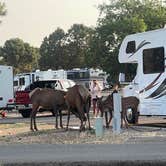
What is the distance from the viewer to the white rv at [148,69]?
20.3 meters

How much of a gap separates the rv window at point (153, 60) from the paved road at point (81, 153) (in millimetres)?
6182

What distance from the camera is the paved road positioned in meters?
12.3

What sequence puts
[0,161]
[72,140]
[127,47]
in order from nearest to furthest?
[0,161], [72,140], [127,47]

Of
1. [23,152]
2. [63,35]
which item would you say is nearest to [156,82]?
[23,152]

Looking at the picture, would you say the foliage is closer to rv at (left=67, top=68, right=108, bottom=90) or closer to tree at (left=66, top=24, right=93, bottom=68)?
tree at (left=66, top=24, right=93, bottom=68)

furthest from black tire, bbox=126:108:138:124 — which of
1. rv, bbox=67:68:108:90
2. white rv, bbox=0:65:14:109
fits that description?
rv, bbox=67:68:108:90

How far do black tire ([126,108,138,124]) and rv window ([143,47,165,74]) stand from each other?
1.62m

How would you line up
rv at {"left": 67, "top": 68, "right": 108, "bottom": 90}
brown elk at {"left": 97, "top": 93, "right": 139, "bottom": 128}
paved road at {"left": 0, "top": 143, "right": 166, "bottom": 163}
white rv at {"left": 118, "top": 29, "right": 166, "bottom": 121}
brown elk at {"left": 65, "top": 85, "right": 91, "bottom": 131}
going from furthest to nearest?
rv at {"left": 67, "top": 68, "right": 108, "bottom": 90} → white rv at {"left": 118, "top": 29, "right": 166, "bottom": 121} → brown elk at {"left": 97, "top": 93, "right": 139, "bottom": 128} → brown elk at {"left": 65, "top": 85, "right": 91, "bottom": 131} → paved road at {"left": 0, "top": 143, "right": 166, "bottom": 163}

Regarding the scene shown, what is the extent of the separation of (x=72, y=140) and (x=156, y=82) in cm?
538

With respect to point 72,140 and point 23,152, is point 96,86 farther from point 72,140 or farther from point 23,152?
point 23,152

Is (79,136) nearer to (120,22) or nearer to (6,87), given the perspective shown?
(6,87)

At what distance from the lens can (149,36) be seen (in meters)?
21.0

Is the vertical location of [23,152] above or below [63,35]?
below

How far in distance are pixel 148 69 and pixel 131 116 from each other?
2.02m
